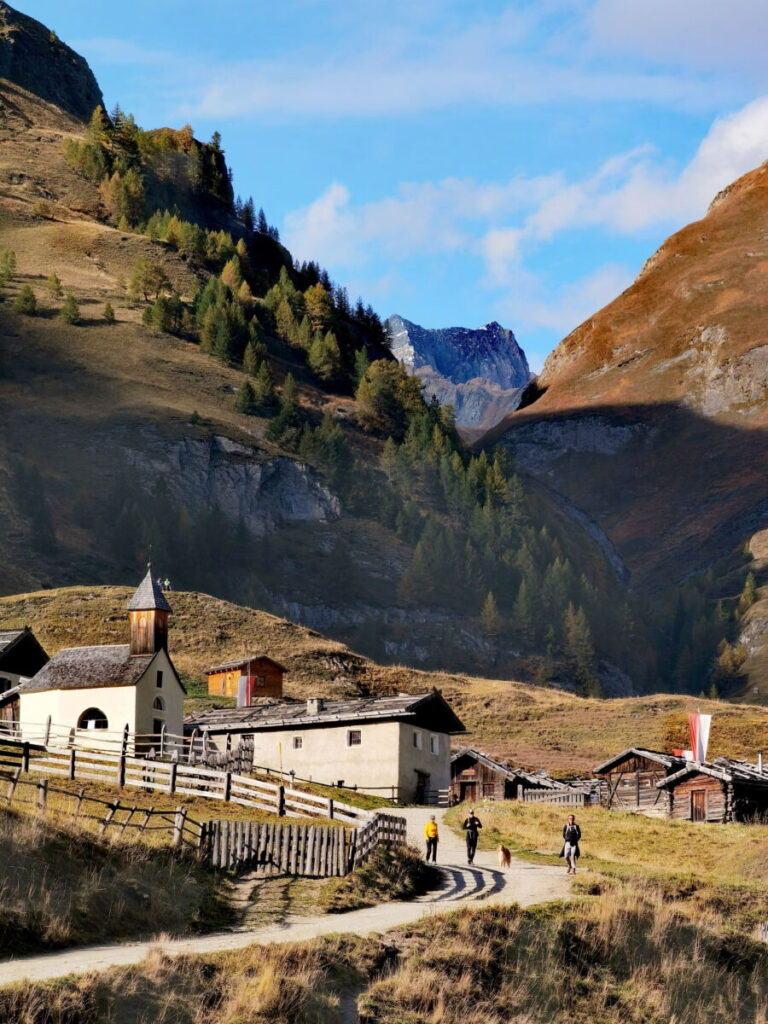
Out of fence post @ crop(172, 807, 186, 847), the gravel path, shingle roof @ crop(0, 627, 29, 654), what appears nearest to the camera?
the gravel path

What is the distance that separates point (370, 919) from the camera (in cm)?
2909

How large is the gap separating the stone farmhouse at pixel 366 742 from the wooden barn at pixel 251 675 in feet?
79.1

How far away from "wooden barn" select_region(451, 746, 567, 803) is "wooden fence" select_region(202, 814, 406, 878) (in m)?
35.2

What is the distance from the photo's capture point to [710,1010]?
27656 millimetres

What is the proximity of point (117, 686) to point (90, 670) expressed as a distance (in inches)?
74.3

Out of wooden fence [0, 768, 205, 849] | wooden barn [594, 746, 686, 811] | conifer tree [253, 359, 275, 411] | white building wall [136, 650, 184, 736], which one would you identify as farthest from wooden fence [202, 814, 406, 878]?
conifer tree [253, 359, 275, 411]

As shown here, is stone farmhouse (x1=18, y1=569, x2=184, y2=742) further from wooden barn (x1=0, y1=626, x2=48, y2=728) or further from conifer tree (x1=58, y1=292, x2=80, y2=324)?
conifer tree (x1=58, y1=292, x2=80, y2=324)

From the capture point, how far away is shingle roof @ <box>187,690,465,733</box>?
64.4 meters

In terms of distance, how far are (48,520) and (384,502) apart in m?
48.7

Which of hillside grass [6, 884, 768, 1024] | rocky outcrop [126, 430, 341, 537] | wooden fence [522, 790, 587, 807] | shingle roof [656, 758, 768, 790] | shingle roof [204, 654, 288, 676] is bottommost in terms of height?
hillside grass [6, 884, 768, 1024]

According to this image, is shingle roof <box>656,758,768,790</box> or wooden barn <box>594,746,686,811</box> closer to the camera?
shingle roof <box>656,758,768,790</box>

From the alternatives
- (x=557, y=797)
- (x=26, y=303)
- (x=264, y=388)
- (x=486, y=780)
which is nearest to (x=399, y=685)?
(x=486, y=780)

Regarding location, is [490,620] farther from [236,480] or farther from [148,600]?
[148,600]

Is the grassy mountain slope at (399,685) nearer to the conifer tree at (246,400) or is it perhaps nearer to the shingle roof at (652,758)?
the shingle roof at (652,758)
